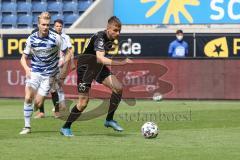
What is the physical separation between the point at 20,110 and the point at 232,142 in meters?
8.57

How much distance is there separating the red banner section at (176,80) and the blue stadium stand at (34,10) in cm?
695

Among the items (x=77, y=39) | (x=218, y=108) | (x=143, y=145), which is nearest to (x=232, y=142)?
(x=143, y=145)

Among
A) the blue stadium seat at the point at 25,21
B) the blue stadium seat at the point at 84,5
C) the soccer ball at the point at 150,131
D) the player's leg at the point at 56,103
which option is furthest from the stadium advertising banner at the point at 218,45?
the soccer ball at the point at 150,131

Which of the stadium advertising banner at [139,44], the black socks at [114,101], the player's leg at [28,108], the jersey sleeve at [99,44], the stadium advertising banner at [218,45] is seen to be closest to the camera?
the jersey sleeve at [99,44]

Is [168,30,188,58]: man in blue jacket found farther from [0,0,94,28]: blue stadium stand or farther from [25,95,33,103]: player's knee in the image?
[25,95,33,103]: player's knee

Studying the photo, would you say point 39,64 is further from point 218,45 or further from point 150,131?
point 218,45

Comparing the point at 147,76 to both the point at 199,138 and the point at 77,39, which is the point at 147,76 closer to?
the point at 77,39

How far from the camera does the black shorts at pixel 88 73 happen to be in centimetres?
1173

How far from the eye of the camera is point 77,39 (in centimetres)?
2452

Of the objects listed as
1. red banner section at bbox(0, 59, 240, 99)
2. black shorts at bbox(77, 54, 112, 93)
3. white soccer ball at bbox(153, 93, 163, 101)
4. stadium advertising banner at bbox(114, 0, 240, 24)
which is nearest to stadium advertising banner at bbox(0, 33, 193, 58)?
red banner section at bbox(0, 59, 240, 99)

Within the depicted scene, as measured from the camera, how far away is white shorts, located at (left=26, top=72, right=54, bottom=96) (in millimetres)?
12430

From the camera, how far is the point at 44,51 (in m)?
12.4

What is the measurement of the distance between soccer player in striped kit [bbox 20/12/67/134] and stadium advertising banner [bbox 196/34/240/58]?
447 inches

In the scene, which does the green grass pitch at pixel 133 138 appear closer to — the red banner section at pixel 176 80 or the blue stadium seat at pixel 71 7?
the red banner section at pixel 176 80
